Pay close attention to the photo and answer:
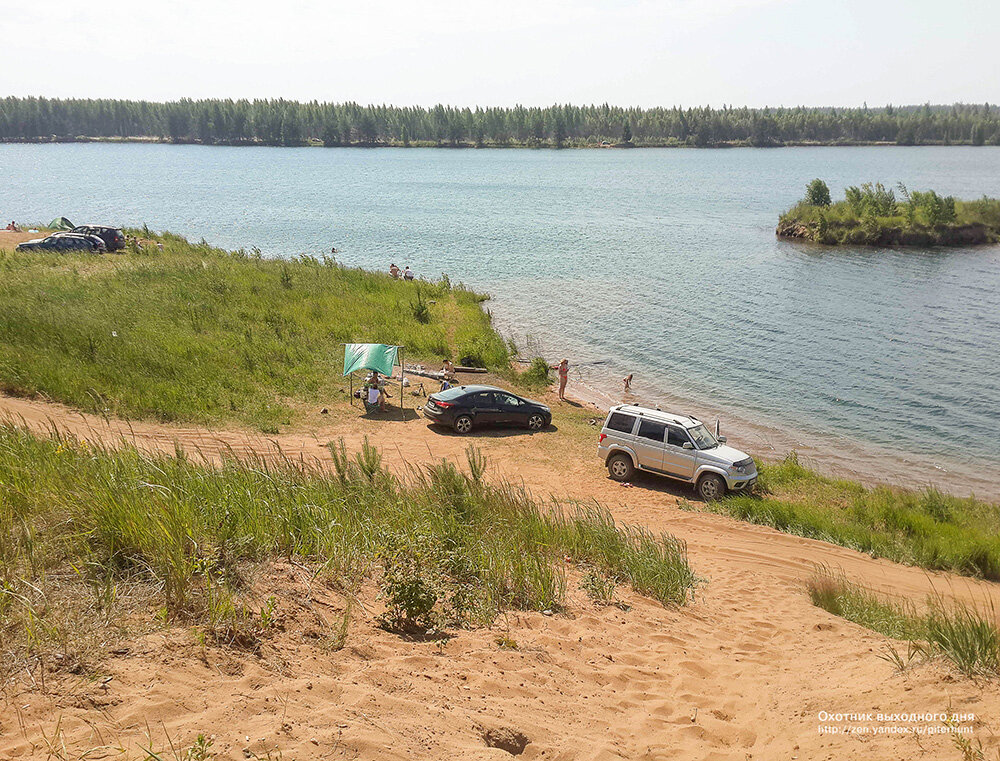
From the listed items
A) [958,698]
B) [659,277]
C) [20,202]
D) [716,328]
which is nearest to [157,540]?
[958,698]

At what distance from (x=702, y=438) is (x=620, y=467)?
2.36 meters

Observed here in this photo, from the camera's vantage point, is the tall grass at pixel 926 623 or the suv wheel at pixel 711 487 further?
the suv wheel at pixel 711 487

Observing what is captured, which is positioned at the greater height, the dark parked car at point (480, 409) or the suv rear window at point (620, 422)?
the suv rear window at point (620, 422)

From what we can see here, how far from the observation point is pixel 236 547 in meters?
7.56

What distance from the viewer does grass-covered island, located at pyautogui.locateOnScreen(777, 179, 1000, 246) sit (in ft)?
215

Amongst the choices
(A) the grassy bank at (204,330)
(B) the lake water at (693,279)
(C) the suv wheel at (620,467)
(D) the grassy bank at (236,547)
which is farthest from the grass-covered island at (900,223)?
(D) the grassy bank at (236,547)

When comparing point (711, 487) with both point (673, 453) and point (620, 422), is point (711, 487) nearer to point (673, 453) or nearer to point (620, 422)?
point (673, 453)

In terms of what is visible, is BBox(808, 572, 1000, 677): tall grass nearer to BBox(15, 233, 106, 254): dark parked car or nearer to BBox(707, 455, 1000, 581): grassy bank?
BBox(707, 455, 1000, 581): grassy bank

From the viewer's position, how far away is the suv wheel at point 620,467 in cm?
1972

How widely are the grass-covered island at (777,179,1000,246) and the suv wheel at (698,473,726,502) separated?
55.6 m

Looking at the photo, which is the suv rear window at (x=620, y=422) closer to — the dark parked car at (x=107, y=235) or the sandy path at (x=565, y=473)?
the sandy path at (x=565, y=473)

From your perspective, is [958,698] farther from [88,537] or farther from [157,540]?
[88,537]

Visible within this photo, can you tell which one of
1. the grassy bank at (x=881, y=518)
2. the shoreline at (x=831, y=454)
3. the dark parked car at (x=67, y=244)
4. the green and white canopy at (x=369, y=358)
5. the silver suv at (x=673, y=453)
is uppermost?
the dark parked car at (x=67, y=244)

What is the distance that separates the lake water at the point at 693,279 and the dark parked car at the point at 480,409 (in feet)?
23.5
